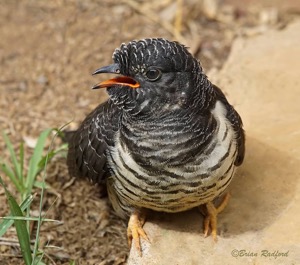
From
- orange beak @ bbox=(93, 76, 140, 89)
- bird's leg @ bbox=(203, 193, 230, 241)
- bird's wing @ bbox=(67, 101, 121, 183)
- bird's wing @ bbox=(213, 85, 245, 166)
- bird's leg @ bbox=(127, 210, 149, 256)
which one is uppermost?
orange beak @ bbox=(93, 76, 140, 89)

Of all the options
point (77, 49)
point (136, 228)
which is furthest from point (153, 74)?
point (77, 49)

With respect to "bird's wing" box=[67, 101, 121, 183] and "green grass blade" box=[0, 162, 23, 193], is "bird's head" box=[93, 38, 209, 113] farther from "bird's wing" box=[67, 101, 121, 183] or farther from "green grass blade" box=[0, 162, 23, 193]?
"green grass blade" box=[0, 162, 23, 193]

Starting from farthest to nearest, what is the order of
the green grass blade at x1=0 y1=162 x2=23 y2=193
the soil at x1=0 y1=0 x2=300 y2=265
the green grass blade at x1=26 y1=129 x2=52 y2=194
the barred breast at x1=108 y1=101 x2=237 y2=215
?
the soil at x1=0 y1=0 x2=300 y2=265, the green grass blade at x1=26 y1=129 x2=52 y2=194, the green grass blade at x1=0 y1=162 x2=23 y2=193, the barred breast at x1=108 y1=101 x2=237 y2=215

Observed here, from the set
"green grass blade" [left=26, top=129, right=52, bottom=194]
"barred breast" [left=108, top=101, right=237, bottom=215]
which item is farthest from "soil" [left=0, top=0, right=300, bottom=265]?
"barred breast" [left=108, top=101, right=237, bottom=215]

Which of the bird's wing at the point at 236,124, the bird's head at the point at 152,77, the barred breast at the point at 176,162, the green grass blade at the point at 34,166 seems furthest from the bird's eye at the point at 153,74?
the green grass blade at the point at 34,166

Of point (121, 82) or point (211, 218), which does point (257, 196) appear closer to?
point (211, 218)

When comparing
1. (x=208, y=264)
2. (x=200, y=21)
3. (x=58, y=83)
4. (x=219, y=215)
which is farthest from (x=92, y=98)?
(x=208, y=264)

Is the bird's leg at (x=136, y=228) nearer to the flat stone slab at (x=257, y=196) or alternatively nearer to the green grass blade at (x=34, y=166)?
the flat stone slab at (x=257, y=196)

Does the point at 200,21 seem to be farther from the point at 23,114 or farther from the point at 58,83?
the point at 23,114
